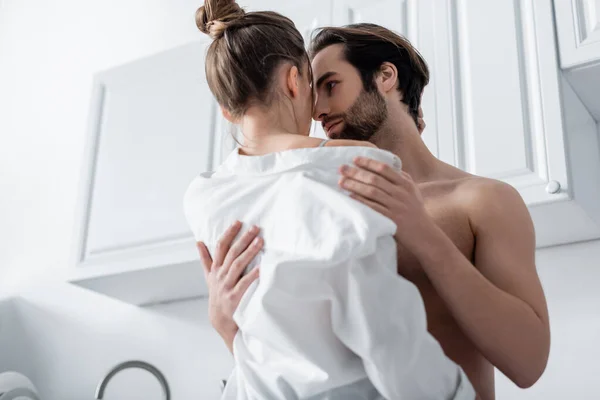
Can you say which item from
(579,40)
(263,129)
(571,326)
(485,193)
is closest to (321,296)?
(263,129)

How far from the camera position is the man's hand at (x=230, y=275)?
46.4 inches

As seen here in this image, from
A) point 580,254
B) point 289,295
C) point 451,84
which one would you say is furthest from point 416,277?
point 580,254

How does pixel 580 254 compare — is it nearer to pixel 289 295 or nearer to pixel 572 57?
pixel 572 57

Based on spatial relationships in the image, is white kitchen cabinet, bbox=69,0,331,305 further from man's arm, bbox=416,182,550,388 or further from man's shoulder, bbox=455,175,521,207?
man's arm, bbox=416,182,550,388

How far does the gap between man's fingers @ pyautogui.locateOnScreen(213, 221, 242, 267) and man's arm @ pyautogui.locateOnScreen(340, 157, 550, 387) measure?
0.65 ft

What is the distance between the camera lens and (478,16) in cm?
202

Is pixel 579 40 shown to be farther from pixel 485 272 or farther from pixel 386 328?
pixel 386 328

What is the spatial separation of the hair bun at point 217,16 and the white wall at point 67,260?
1.18 meters

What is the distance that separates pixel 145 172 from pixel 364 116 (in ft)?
3.40

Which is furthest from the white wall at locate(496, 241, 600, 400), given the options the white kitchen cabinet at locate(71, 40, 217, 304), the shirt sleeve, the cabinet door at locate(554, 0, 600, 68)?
the shirt sleeve

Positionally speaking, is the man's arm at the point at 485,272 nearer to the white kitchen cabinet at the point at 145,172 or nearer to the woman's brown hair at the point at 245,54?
the woman's brown hair at the point at 245,54

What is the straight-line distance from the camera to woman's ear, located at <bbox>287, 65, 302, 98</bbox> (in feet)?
4.59

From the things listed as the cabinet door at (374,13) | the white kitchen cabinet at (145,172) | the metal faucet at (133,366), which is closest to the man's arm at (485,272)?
the cabinet door at (374,13)

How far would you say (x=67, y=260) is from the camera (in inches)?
122
